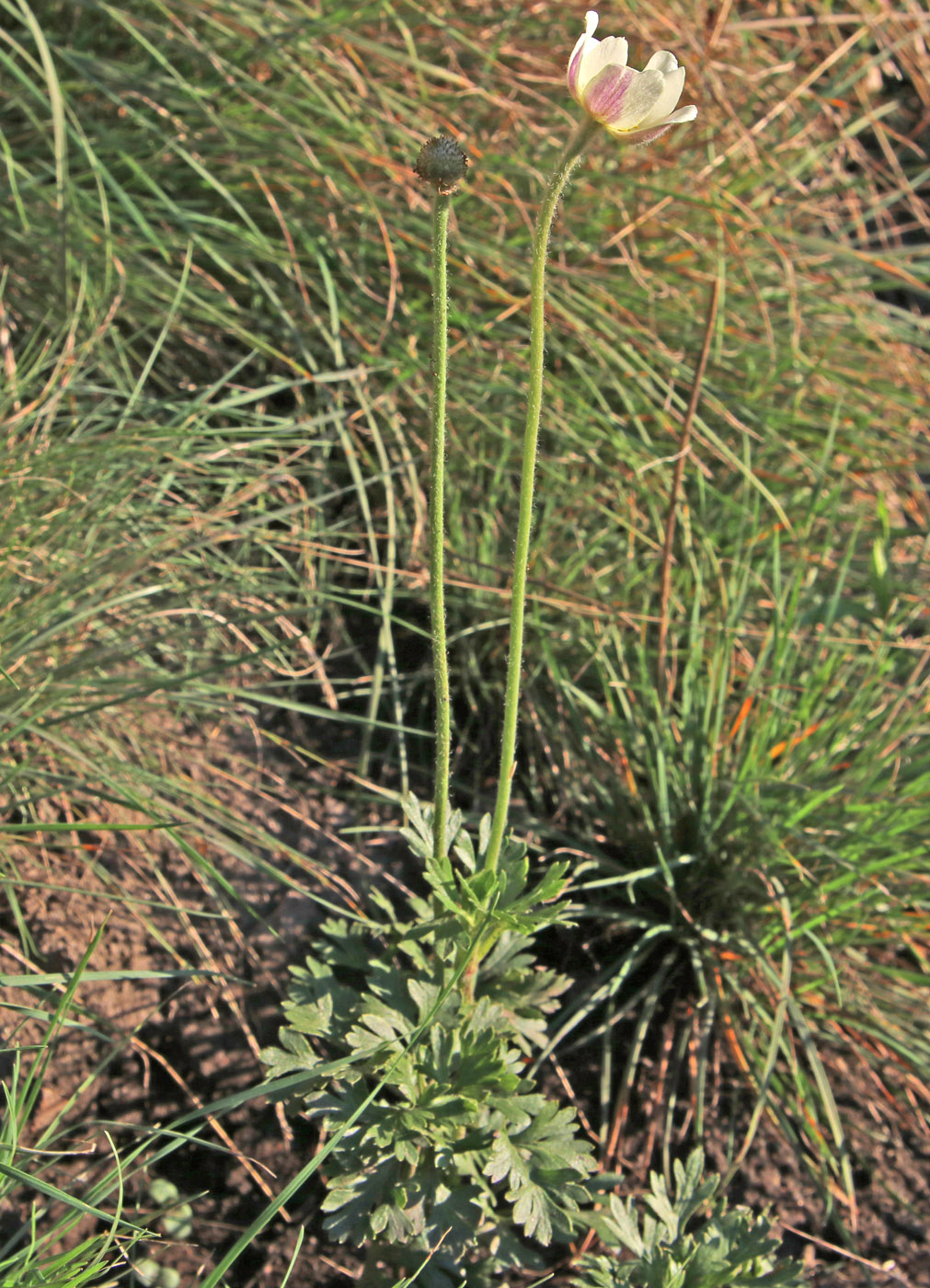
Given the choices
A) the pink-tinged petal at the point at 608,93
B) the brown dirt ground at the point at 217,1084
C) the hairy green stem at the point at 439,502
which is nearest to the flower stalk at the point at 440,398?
the hairy green stem at the point at 439,502

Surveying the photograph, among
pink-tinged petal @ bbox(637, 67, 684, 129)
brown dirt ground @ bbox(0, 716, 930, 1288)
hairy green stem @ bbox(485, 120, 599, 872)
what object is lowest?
brown dirt ground @ bbox(0, 716, 930, 1288)

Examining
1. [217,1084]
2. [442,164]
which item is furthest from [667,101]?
[217,1084]

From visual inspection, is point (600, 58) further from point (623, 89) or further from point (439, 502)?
point (439, 502)

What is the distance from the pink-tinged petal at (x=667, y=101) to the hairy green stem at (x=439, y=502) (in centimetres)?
21

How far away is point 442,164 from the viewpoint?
39.9 inches

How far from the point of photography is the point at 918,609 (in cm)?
211

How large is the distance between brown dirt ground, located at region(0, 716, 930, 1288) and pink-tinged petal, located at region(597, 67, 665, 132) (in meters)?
1.11

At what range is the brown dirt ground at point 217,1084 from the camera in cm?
154

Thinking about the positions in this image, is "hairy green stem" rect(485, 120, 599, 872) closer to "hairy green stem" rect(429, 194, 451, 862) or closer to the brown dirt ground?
"hairy green stem" rect(429, 194, 451, 862)

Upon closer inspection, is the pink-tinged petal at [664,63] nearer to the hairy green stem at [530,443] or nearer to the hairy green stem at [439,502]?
the hairy green stem at [530,443]

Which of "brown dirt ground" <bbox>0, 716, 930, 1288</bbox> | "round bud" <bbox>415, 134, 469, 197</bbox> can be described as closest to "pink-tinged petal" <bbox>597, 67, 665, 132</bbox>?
"round bud" <bbox>415, 134, 469, 197</bbox>

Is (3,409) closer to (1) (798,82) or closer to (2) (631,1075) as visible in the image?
(2) (631,1075)

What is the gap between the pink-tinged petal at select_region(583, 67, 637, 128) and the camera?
3.40 ft

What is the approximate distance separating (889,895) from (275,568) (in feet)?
3.93
